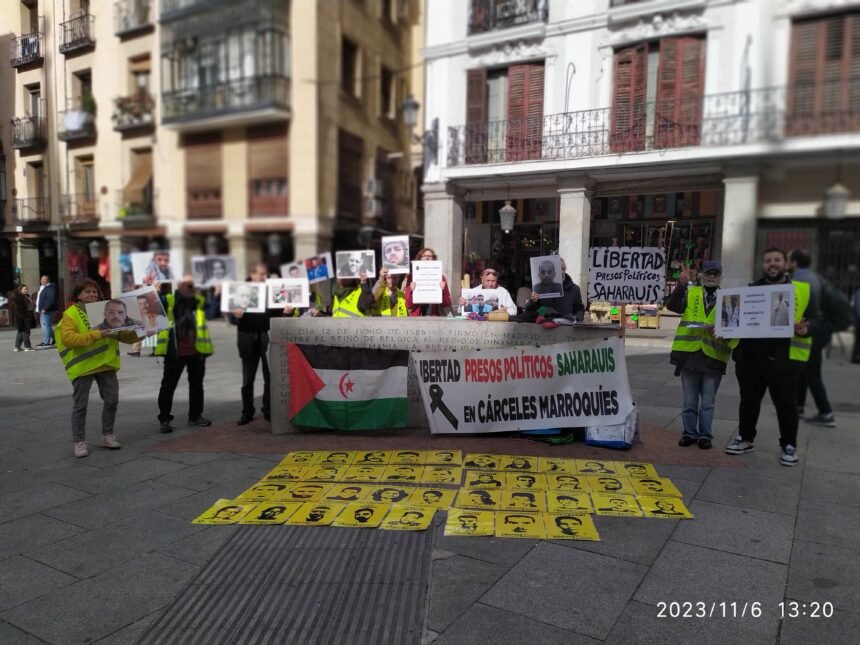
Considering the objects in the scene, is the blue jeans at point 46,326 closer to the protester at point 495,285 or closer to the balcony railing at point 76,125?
the balcony railing at point 76,125

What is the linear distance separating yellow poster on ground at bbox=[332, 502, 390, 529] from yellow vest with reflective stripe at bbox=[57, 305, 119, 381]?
2.89 metres

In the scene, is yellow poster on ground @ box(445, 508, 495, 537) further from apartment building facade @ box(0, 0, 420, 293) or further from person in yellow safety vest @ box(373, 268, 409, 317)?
person in yellow safety vest @ box(373, 268, 409, 317)

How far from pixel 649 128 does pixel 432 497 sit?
286 centimetres

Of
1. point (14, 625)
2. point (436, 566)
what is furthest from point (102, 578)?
point (436, 566)

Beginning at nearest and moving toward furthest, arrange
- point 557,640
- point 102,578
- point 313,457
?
point 557,640, point 102,578, point 313,457

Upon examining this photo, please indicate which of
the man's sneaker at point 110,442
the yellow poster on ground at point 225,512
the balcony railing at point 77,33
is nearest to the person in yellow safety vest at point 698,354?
the yellow poster on ground at point 225,512

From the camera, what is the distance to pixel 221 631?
8.68ft

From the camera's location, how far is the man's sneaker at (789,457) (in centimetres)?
500

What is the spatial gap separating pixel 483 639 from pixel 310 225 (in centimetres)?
237

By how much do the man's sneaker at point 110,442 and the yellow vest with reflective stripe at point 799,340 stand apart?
19.7 feet

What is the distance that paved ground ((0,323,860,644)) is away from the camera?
2.73m

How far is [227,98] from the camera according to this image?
3.09m

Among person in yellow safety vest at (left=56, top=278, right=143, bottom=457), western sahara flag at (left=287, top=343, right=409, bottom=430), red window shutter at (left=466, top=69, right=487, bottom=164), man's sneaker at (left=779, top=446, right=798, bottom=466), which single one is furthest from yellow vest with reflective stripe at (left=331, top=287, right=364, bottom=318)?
man's sneaker at (left=779, top=446, right=798, bottom=466)

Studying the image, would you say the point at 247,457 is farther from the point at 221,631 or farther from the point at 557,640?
the point at 557,640
